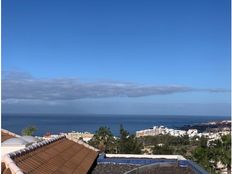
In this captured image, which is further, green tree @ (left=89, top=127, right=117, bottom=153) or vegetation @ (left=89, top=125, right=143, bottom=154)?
green tree @ (left=89, top=127, right=117, bottom=153)

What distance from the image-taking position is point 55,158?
16203mm

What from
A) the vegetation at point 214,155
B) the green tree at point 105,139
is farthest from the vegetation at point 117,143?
the vegetation at point 214,155

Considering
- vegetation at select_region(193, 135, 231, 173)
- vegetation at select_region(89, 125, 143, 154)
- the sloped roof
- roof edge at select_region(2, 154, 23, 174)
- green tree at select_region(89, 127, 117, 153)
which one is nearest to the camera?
roof edge at select_region(2, 154, 23, 174)

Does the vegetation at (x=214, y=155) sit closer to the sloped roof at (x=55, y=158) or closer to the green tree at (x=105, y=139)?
the green tree at (x=105, y=139)

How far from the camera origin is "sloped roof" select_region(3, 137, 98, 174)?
1331 cm

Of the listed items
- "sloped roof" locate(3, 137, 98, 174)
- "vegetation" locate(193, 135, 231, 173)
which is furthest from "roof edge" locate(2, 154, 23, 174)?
"vegetation" locate(193, 135, 231, 173)

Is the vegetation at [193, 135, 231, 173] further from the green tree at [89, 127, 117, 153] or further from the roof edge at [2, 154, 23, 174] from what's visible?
the roof edge at [2, 154, 23, 174]

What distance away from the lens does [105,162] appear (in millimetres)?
22250

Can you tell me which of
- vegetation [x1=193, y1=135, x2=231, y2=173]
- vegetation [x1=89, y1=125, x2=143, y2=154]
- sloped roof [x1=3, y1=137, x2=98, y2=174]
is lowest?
vegetation [x1=193, y1=135, x2=231, y2=173]

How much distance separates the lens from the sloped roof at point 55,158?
43.7 feet

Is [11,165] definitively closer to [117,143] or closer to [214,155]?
[117,143]

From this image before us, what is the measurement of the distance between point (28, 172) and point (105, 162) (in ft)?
33.0

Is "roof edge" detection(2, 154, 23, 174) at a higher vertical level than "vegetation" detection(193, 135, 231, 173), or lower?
higher

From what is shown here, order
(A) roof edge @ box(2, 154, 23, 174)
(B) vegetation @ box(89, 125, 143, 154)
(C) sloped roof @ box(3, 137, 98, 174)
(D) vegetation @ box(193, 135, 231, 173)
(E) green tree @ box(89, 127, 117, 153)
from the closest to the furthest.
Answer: (A) roof edge @ box(2, 154, 23, 174), (C) sloped roof @ box(3, 137, 98, 174), (D) vegetation @ box(193, 135, 231, 173), (B) vegetation @ box(89, 125, 143, 154), (E) green tree @ box(89, 127, 117, 153)
